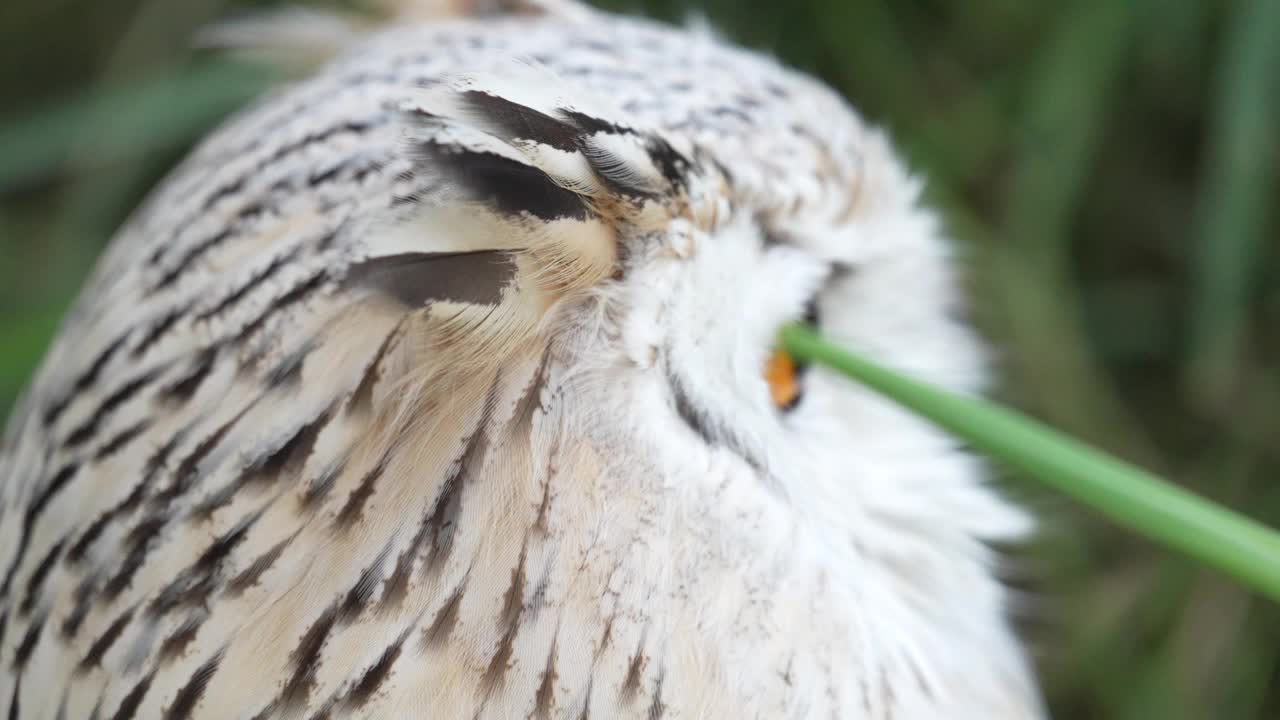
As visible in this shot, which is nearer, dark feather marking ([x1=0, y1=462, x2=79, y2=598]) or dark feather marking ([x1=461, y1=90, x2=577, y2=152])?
dark feather marking ([x1=461, y1=90, x2=577, y2=152])

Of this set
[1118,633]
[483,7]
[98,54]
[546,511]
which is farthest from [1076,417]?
[98,54]

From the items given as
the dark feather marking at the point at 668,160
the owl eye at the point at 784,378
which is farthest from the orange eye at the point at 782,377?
the dark feather marking at the point at 668,160

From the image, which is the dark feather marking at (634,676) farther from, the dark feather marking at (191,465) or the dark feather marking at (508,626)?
the dark feather marking at (191,465)

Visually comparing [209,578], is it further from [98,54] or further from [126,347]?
[98,54]

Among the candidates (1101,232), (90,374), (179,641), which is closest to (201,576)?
(179,641)

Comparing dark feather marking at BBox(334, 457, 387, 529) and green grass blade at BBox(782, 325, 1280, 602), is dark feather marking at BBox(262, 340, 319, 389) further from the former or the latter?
green grass blade at BBox(782, 325, 1280, 602)

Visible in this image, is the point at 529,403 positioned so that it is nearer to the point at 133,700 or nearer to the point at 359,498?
the point at 359,498

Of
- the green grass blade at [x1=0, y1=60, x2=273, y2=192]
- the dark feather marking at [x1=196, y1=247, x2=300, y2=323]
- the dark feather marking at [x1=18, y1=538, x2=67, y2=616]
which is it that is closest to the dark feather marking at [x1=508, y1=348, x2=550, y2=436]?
the dark feather marking at [x1=196, y1=247, x2=300, y2=323]
